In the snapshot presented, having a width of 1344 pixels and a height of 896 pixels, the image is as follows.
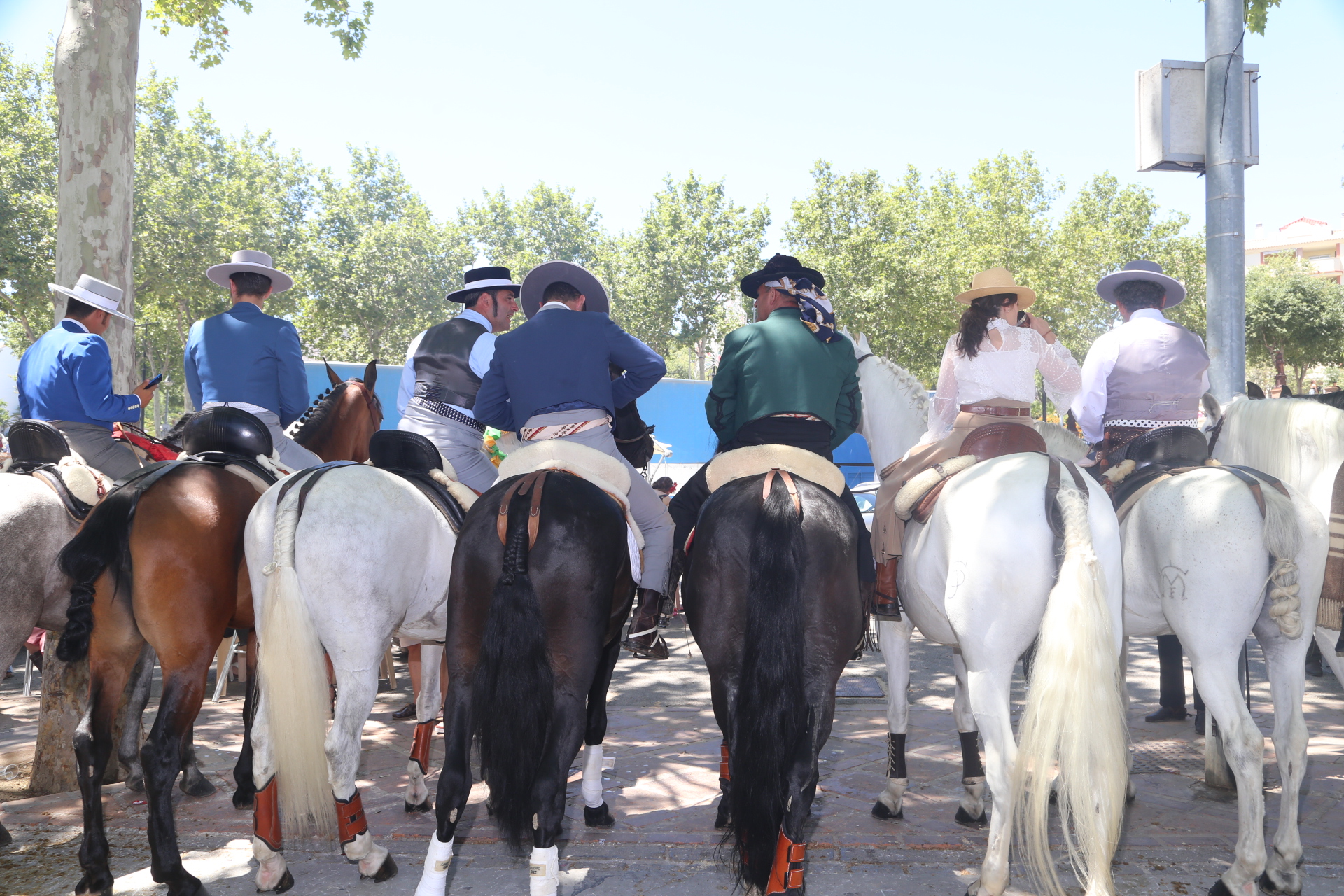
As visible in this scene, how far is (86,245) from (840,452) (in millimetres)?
13450

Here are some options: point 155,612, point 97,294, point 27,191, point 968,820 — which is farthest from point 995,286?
point 27,191

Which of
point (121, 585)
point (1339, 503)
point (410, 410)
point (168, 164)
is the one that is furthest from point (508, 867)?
point (168, 164)

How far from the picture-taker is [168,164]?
3603 centimetres

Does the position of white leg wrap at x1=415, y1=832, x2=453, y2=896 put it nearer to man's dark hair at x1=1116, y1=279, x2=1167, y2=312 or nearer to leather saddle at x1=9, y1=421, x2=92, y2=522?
leather saddle at x1=9, y1=421, x2=92, y2=522

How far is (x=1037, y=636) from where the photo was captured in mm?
3602

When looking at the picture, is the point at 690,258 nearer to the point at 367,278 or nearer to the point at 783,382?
the point at 367,278

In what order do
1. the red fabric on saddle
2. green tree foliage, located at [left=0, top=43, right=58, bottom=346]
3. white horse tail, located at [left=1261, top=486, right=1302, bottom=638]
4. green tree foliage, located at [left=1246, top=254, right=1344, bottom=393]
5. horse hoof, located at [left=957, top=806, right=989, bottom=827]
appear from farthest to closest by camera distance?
1. green tree foliage, located at [left=1246, top=254, right=1344, bottom=393]
2. green tree foliage, located at [left=0, top=43, right=58, bottom=346]
3. the red fabric on saddle
4. horse hoof, located at [left=957, top=806, right=989, bottom=827]
5. white horse tail, located at [left=1261, top=486, right=1302, bottom=638]

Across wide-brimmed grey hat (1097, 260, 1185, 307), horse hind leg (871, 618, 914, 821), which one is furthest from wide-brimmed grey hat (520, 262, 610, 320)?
wide-brimmed grey hat (1097, 260, 1185, 307)

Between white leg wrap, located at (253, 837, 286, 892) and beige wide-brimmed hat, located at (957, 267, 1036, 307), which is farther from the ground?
beige wide-brimmed hat, located at (957, 267, 1036, 307)

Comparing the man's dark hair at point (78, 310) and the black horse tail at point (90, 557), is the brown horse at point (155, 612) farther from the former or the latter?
the man's dark hair at point (78, 310)

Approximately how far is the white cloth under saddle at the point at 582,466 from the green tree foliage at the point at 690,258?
40.2m

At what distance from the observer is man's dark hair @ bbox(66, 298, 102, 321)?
551 cm

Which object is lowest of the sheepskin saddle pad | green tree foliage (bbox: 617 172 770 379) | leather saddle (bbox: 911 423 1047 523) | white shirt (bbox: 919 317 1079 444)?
the sheepskin saddle pad

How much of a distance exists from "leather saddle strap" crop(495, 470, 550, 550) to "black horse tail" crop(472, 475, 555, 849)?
99 mm
